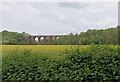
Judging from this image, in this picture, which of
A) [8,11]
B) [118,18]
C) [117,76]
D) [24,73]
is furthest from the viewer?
[8,11]

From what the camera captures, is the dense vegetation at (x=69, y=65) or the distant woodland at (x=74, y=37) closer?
the dense vegetation at (x=69, y=65)

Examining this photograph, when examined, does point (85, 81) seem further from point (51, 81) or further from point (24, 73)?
point (24, 73)

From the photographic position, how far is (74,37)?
257 inches

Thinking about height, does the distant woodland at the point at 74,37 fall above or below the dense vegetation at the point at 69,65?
above

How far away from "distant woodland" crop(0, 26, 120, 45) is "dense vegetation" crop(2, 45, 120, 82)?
0.77 m

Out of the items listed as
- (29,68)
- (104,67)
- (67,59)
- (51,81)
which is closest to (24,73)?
(29,68)

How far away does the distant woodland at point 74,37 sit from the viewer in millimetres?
5863

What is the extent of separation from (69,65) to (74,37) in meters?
1.74

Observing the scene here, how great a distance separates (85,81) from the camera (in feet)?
15.9

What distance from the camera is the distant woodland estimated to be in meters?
5.86

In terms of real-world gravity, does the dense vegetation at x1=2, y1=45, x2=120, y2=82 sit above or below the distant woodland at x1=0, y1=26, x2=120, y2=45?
below

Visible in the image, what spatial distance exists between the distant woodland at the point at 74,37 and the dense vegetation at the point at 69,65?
77 centimetres

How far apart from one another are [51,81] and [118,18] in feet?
7.20

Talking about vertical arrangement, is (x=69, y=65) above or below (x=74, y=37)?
below
